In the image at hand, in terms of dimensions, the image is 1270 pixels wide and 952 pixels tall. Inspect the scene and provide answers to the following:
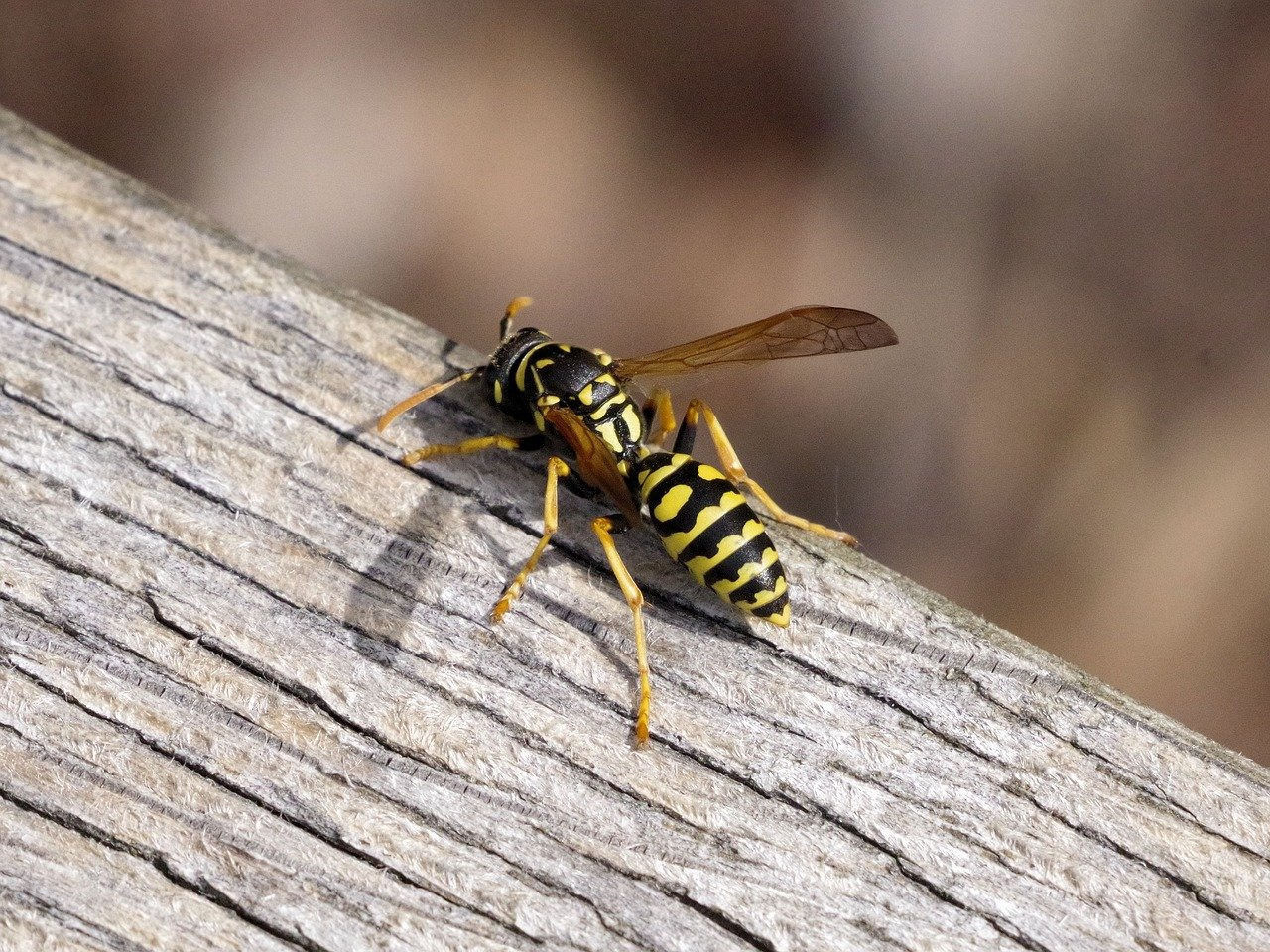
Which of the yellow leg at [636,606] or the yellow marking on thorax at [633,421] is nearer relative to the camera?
the yellow leg at [636,606]

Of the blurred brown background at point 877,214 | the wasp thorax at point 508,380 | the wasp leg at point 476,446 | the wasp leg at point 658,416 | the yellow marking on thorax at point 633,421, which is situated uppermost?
the blurred brown background at point 877,214

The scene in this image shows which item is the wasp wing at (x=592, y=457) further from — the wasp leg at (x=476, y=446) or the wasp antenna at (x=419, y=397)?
the wasp antenna at (x=419, y=397)

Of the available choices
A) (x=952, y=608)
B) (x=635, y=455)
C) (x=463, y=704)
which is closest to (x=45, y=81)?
(x=635, y=455)

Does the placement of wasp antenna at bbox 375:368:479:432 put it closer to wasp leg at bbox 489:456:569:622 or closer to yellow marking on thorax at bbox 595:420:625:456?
wasp leg at bbox 489:456:569:622

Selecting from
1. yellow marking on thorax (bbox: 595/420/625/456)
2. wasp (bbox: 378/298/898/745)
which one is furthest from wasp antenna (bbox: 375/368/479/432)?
yellow marking on thorax (bbox: 595/420/625/456)

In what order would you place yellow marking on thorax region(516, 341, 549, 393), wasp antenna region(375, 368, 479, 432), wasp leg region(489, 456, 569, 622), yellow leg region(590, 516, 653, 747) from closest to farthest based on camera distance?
1. yellow leg region(590, 516, 653, 747)
2. wasp leg region(489, 456, 569, 622)
3. wasp antenna region(375, 368, 479, 432)
4. yellow marking on thorax region(516, 341, 549, 393)

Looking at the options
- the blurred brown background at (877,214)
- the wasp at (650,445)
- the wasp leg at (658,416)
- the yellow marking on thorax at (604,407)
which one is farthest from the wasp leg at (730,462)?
the blurred brown background at (877,214)

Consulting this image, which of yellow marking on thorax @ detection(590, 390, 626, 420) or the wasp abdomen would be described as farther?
yellow marking on thorax @ detection(590, 390, 626, 420)

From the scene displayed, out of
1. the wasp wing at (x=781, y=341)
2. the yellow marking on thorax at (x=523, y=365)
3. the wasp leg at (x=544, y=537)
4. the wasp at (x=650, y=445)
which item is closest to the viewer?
the wasp leg at (x=544, y=537)
